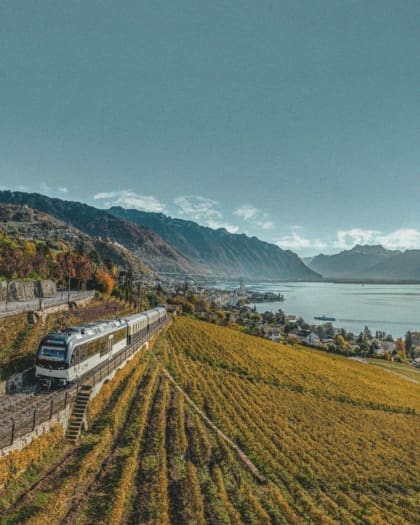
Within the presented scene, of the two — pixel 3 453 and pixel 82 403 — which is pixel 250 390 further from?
pixel 3 453

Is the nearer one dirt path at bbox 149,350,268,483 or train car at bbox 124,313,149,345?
dirt path at bbox 149,350,268,483

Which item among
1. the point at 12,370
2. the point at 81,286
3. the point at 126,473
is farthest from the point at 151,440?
the point at 81,286

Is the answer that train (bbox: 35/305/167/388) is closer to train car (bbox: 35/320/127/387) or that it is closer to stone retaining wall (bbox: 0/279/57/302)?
train car (bbox: 35/320/127/387)

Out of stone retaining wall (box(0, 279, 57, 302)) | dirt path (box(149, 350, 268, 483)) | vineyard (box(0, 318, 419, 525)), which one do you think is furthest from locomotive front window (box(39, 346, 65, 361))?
stone retaining wall (box(0, 279, 57, 302))

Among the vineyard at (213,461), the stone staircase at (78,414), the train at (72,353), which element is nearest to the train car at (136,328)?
the vineyard at (213,461)

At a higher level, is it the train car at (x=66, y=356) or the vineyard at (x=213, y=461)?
the train car at (x=66, y=356)

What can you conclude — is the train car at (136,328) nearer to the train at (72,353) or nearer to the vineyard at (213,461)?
the vineyard at (213,461)
